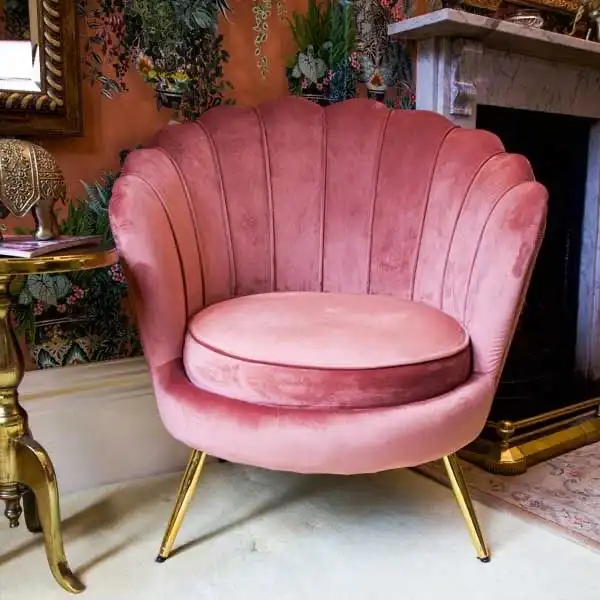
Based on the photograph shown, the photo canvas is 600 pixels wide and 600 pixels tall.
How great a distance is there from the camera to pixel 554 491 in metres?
1.50

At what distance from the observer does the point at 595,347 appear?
2.34m

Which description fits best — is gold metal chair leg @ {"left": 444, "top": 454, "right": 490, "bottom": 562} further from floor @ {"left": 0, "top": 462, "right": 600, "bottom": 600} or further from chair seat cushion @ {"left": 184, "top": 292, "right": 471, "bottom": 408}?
chair seat cushion @ {"left": 184, "top": 292, "right": 471, "bottom": 408}

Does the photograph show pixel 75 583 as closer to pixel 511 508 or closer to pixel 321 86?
pixel 511 508

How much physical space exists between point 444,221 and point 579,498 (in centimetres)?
69

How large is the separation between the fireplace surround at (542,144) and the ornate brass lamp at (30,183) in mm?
1005

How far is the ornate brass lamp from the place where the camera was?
1037 mm

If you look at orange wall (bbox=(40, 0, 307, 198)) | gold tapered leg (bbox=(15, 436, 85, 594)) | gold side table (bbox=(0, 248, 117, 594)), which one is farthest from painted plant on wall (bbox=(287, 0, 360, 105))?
gold tapered leg (bbox=(15, 436, 85, 594))

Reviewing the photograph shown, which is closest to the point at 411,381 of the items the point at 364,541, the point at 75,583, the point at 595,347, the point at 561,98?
the point at 364,541

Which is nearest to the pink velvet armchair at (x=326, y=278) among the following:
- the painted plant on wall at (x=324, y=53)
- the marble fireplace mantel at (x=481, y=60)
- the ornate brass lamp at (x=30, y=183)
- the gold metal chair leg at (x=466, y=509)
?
the gold metal chair leg at (x=466, y=509)

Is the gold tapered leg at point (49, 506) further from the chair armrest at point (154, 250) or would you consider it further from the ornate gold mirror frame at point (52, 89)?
the ornate gold mirror frame at point (52, 89)

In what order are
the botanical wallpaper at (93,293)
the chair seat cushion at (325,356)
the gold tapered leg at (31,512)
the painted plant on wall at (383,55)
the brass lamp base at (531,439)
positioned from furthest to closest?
the painted plant on wall at (383,55), the brass lamp base at (531,439), the botanical wallpaper at (93,293), the gold tapered leg at (31,512), the chair seat cushion at (325,356)

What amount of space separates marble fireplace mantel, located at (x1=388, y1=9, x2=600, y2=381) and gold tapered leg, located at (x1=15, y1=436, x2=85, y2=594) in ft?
4.26

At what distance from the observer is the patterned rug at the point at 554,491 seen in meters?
1.34

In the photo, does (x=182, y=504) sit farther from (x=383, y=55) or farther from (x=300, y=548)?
(x=383, y=55)
